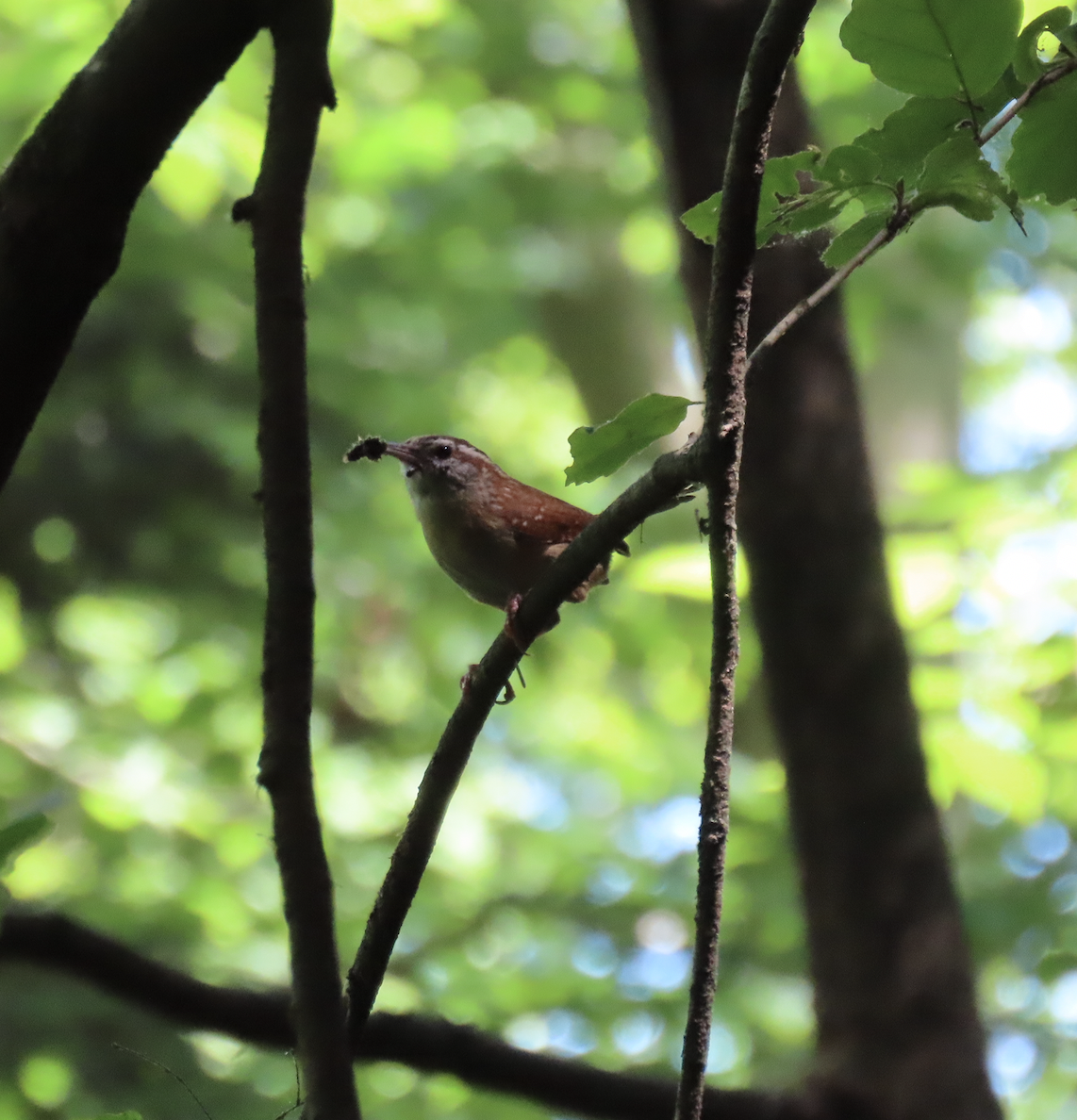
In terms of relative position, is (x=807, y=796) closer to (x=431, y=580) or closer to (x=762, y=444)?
(x=762, y=444)

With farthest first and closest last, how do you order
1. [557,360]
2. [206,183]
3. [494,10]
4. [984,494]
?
1. [557,360]
2. [494,10]
3. [206,183]
4. [984,494]

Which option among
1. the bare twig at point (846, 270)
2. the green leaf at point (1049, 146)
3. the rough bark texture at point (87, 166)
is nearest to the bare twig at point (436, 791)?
the bare twig at point (846, 270)

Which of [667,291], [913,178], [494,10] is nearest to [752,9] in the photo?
[913,178]

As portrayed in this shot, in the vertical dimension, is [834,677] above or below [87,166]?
above

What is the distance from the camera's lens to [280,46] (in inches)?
62.9

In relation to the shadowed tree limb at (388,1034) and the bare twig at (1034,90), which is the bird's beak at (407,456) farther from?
the bare twig at (1034,90)

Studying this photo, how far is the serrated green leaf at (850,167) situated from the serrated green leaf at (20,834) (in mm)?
937

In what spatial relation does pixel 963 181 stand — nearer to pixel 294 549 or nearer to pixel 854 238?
pixel 854 238

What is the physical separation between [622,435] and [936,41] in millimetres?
393

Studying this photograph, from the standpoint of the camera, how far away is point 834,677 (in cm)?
261

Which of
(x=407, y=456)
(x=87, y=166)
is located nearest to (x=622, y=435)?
(x=87, y=166)

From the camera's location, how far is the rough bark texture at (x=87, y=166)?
1489mm

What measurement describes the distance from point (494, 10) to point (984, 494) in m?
4.73

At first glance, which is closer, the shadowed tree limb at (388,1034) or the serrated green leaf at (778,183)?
the serrated green leaf at (778,183)
